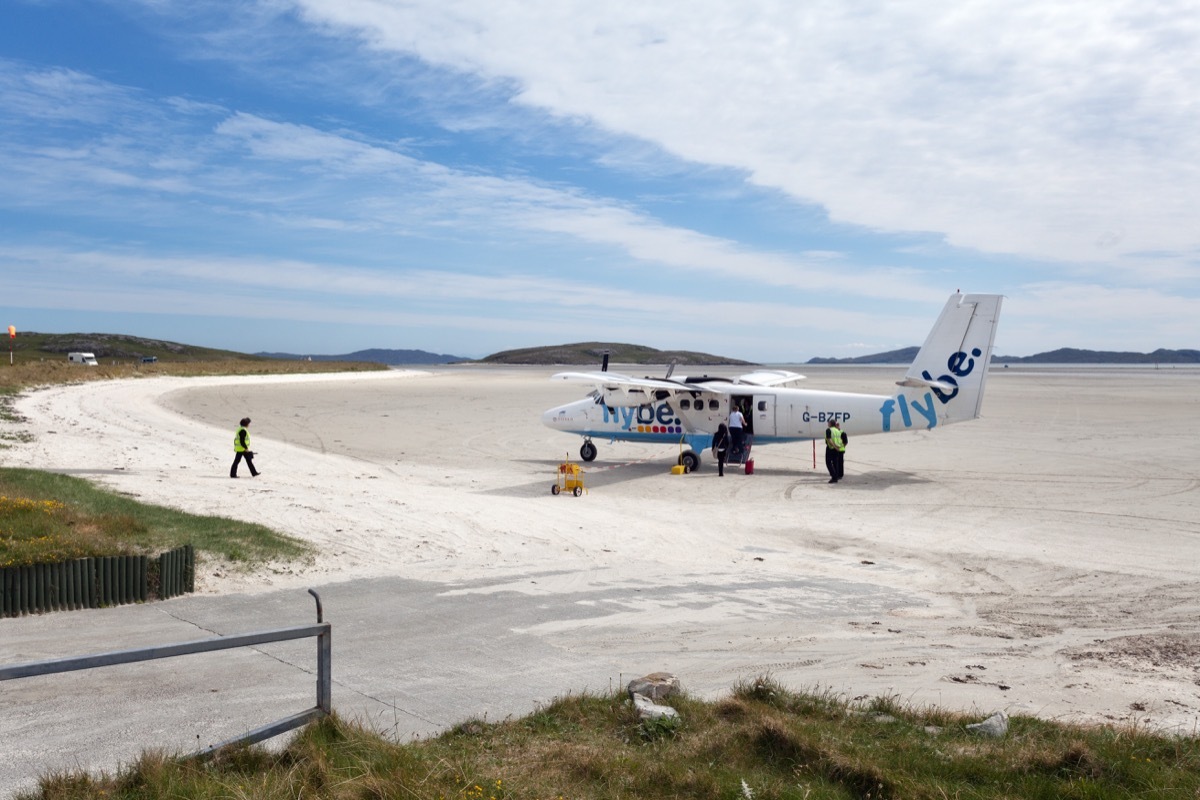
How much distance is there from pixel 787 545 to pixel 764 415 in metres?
11.1

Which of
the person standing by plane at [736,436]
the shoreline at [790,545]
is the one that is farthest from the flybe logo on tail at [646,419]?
the person standing by plane at [736,436]

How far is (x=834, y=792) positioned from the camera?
5.95 m

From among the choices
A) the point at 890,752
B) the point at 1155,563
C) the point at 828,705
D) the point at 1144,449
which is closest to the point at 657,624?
the point at 828,705

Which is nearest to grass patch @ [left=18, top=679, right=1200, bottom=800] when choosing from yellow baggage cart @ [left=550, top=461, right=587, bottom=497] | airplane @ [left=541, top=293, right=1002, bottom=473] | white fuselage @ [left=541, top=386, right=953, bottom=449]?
yellow baggage cart @ [left=550, top=461, right=587, bottom=497]

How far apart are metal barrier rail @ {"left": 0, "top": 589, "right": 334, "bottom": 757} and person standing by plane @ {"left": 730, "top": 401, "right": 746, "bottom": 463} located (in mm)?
21238

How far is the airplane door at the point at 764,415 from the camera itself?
27.6 meters

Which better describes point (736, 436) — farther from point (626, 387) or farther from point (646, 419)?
point (626, 387)

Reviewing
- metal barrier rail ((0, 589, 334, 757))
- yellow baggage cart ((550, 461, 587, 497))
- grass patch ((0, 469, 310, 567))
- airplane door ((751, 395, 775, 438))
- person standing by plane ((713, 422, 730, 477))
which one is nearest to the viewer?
metal barrier rail ((0, 589, 334, 757))

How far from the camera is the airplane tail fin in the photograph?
2544cm

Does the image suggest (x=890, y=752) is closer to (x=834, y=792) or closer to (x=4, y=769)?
(x=834, y=792)

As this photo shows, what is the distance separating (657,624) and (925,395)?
17654mm

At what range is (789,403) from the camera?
27.4m

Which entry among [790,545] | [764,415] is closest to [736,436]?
[764,415]

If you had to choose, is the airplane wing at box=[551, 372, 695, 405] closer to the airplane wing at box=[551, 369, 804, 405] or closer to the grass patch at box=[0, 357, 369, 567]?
A: the airplane wing at box=[551, 369, 804, 405]
